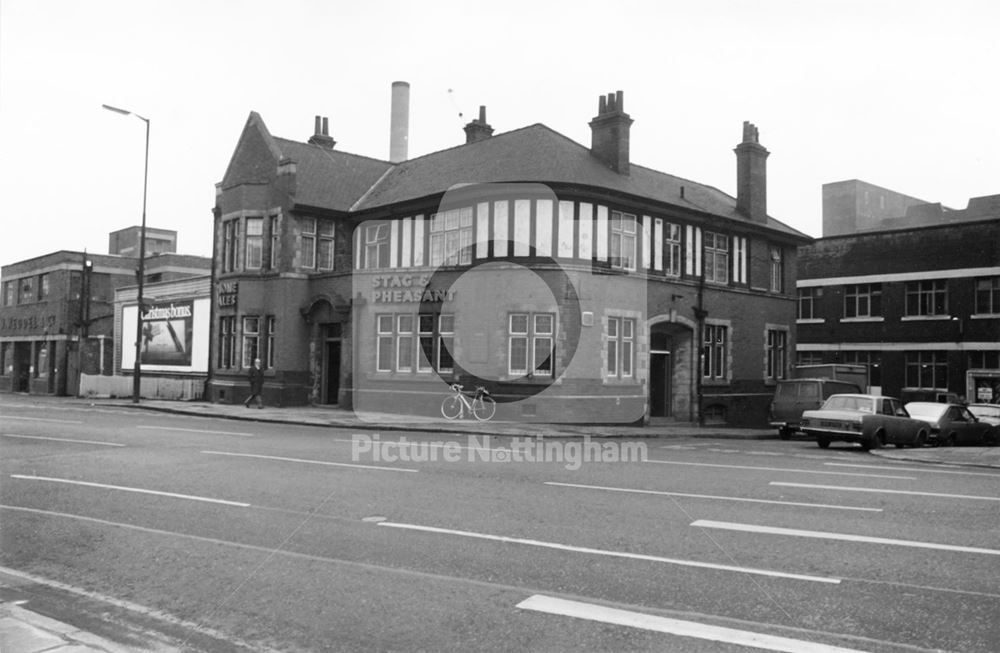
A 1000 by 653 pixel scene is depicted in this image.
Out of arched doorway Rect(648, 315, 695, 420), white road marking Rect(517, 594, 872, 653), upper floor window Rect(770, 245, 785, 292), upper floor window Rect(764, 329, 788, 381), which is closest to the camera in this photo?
white road marking Rect(517, 594, 872, 653)

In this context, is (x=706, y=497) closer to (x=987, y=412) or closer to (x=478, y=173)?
(x=478, y=173)

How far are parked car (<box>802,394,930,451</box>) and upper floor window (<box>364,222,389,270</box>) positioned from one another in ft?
52.8

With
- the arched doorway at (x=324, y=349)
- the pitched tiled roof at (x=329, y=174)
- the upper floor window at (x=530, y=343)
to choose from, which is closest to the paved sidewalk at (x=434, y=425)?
the arched doorway at (x=324, y=349)

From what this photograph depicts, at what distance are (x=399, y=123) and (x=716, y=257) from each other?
1846cm

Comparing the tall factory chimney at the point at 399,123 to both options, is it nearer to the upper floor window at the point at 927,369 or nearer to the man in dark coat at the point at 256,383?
the man in dark coat at the point at 256,383

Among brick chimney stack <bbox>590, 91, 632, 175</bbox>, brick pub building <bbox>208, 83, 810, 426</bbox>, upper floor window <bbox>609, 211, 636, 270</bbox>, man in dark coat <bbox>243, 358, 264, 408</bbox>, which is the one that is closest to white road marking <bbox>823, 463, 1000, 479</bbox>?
brick pub building <bbox>208, 83, 810, 426</bbox>

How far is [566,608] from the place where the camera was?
5.93 metres

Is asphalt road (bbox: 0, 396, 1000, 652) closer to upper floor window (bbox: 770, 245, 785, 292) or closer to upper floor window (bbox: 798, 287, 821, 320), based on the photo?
upper floor window (bbox: 770, 245, 785, 292)

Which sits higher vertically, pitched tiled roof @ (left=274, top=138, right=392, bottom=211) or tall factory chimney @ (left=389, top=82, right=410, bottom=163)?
tall factory chimney @ (left=389, top=82, right=410, bottom=163)

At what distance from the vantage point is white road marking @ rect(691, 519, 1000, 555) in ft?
26.1

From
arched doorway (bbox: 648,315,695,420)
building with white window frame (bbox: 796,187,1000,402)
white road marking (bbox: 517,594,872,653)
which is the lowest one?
white road marking (bbox: 517,594,872,653)

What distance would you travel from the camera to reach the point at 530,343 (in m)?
25.6

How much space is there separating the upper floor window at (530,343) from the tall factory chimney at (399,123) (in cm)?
1772

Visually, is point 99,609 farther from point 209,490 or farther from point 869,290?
point 869,290
